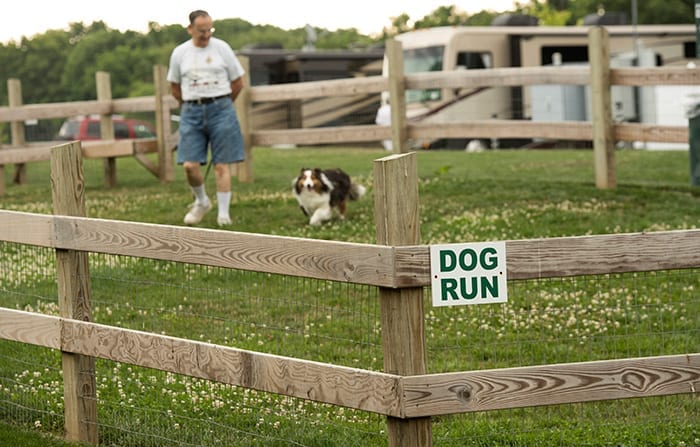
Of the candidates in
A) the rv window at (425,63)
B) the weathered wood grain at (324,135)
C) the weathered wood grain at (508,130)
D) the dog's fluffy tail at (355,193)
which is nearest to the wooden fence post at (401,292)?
the dog's fluffy tail at (355,193)

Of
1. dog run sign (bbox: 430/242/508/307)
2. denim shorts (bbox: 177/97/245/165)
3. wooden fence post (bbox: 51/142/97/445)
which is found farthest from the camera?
denim shorts (bbox: 177/97/245/165)

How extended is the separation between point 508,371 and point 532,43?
23.6 metres

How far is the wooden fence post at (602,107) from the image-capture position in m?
12.3

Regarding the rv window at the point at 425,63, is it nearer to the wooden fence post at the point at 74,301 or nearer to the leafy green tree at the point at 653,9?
the wooden fence post at the point at 74,301

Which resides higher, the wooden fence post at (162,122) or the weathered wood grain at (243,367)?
the wooden fence post at (162,122)

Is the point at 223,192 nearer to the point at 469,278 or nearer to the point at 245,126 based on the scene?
the point at 245,126

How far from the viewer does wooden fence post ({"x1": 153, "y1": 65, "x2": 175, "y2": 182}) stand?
1553cm

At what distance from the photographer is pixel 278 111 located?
30109 mm

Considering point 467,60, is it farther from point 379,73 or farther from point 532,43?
point 379,73

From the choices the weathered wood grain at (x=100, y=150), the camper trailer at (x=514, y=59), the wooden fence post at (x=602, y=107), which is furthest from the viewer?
the camper trailer at (x=514, y=59)

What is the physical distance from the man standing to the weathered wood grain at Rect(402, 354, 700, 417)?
6.89m

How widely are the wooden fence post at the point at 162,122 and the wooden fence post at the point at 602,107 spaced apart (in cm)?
597

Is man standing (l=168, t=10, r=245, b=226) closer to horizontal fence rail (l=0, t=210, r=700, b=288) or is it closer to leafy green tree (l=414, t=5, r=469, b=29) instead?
horizontal fence rail (l=0, t=210, r=700, b=288)

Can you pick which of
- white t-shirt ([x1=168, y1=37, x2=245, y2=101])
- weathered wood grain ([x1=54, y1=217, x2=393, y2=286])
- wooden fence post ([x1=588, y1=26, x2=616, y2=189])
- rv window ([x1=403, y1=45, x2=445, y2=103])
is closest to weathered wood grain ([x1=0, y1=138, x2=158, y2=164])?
white t-shirt ([x1=168, y1=37, x2=245, y2=101])
